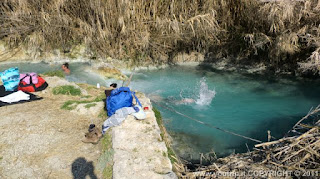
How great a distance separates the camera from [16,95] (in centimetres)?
617

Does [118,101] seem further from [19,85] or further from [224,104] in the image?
[224,104]

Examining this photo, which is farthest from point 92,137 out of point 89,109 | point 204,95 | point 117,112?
point 204,95

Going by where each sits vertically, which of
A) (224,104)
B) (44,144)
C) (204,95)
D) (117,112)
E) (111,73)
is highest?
(117,112)

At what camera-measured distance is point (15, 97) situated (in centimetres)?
611

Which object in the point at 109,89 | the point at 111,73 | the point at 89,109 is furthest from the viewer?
the point at 111,73

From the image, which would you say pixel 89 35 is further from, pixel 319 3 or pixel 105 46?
pixel 319 3

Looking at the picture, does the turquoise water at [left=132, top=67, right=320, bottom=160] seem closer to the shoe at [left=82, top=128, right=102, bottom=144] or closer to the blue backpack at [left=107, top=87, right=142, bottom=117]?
the blue backpack at [left=107, top=87, right=142, bottom=117]

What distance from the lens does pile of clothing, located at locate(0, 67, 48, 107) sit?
6.22 m

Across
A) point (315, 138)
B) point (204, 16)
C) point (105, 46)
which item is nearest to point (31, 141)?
point (315, 138)

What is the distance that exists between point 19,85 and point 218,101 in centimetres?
546

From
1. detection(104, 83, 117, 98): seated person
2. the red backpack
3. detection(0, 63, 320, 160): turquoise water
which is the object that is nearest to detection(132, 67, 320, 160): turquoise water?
detection(0, 63, 320, 160): turquoise water

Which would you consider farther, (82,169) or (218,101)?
(218,101)

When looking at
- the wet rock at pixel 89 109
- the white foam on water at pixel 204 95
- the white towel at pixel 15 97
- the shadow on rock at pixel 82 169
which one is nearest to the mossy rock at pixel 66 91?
the white towel at pixel 15 97

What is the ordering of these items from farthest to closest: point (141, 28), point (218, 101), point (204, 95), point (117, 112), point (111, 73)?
1. point (141, 28)
2. point (111, 73)
3. point (204, 95)
4. point (218, 101)
5. point (117, 112)
